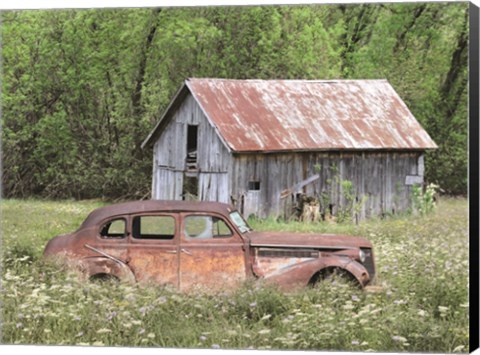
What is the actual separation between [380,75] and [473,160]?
1.67m

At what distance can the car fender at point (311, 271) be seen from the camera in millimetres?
12352

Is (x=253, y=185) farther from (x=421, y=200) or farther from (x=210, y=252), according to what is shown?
(x=421, y=200)

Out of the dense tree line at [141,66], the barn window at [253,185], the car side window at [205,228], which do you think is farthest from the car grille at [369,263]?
the car side window at [205,228]

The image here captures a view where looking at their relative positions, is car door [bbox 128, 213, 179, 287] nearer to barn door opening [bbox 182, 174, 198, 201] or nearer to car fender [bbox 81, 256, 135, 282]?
car fender [bbox 81, 256, 135, 282]

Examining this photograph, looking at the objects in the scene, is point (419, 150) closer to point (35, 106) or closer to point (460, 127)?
point (460, 127)

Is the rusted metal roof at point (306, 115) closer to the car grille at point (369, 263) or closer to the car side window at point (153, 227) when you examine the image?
the car side window at point (153, 227)

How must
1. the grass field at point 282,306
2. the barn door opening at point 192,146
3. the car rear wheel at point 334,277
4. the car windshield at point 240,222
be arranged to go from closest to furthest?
the grass field at point 282,306
the car rear wheel at point 334,277
the car windshield at point 240,222
the barn door opening at point 192,146

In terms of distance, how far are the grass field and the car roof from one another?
0.30m

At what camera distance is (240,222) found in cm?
1260

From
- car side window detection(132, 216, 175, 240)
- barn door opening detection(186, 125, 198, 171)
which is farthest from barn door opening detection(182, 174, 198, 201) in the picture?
car side window detection(132, 216, 175, 240)

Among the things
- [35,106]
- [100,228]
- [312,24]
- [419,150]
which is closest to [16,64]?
[35,106]

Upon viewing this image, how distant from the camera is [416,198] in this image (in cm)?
1284

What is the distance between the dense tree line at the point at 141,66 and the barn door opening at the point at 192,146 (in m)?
0.42

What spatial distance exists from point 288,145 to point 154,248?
6.23 ft
